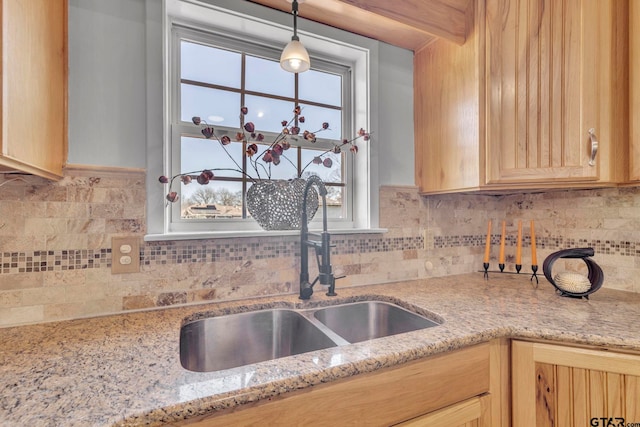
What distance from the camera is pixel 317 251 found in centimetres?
122

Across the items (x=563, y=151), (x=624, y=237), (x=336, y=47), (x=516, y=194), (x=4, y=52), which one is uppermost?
(x=336, y=47)

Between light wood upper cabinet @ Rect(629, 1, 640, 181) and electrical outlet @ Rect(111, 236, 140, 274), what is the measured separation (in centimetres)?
184

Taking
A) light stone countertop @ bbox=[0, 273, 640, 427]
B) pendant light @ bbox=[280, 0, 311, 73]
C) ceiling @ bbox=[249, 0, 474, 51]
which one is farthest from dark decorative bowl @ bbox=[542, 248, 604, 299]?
pendant light @ bbox=[280, 0, 311, 73]

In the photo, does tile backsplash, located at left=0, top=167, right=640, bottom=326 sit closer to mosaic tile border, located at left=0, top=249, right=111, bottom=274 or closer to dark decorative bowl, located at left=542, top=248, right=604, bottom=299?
mosaic tile border, located at left=0, top=249, right=111, bottom=274

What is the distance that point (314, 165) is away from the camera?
60.9 inches

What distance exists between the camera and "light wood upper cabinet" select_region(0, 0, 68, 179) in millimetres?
666

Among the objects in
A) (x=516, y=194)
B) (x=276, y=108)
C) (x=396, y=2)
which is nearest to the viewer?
(x=396, y=2)

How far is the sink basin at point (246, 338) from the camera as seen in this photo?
102 centimetres

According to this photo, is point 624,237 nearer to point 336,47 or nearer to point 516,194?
point 516,194

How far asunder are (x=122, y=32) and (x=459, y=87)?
1.42 m

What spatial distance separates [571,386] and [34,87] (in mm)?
1712

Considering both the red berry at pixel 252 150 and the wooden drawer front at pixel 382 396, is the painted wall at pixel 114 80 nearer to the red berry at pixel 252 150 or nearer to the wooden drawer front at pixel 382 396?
the red berry at pixel 252 150

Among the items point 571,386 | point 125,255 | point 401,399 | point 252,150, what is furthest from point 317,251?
point 571,386

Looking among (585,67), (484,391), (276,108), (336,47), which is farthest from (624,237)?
(276,108)
